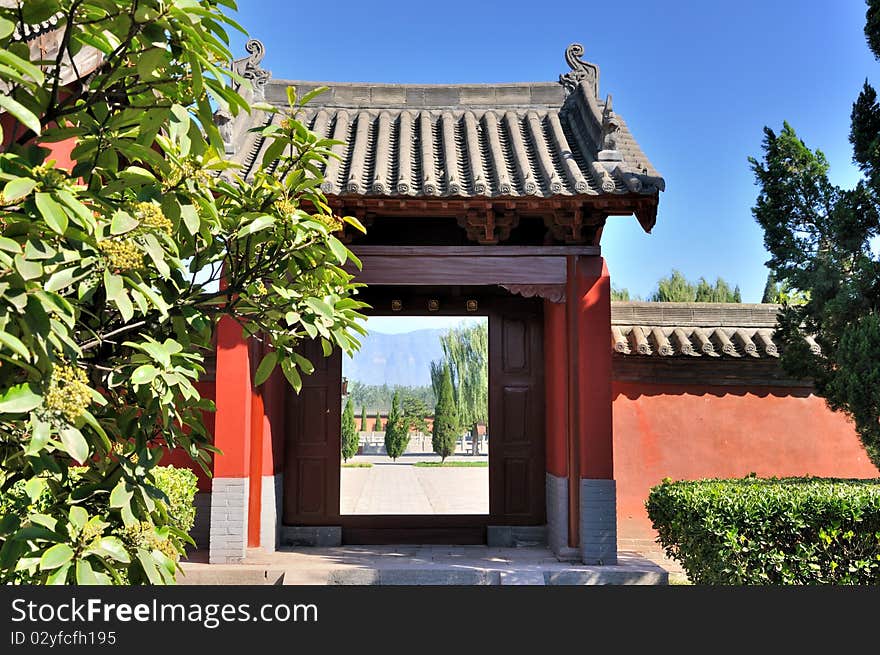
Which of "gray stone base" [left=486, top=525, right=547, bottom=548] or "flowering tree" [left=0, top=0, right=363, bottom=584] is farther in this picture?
"gray stone base" [left=486, top=525, right=547, bottom=548]

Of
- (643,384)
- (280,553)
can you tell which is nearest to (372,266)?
(280,553)

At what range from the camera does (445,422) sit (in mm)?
21938

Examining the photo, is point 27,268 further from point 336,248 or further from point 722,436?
point 722,436

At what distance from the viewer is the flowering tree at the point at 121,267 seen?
1.74 m

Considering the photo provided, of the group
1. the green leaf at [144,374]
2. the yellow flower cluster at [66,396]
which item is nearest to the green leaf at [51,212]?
the yellow flower cluster at [66,396]

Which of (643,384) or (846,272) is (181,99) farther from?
(643,384)

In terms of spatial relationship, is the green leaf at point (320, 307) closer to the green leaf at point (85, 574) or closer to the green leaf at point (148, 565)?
the green leaf at point (148, 565)

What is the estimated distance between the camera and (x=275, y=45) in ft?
25.8

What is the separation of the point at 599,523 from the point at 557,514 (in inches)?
21.9

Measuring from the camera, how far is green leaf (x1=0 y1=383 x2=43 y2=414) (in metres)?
1.68

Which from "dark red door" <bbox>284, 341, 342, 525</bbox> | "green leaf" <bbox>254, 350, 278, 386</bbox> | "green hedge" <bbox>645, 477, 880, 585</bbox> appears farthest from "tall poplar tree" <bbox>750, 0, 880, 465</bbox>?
"green leaf" <bbox>254, 350, 278, 386</bbox>

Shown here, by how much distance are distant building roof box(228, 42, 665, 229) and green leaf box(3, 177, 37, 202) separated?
168 inches

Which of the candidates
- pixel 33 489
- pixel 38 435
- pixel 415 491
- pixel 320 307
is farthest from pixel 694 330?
pixel 38 435

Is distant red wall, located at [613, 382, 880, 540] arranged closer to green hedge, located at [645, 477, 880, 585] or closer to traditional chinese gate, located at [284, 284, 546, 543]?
traditional chinese gate, located at [284, 284, 546, 543]
